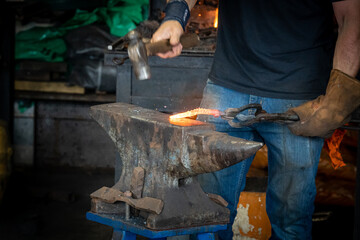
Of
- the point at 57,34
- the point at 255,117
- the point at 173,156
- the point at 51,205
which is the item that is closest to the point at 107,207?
the point at 173,156

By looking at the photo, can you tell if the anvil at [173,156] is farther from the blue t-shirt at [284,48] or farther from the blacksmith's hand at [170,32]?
the blue t-shirt at [284,48]

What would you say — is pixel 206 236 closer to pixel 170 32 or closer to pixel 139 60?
pixel 139 60

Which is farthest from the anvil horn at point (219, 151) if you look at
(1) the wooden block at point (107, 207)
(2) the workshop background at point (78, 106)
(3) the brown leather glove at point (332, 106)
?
(2) the workshop background at point (78, 106)

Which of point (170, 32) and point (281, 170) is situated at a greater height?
point (170, 32)

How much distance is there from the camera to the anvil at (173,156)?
1.53 metres

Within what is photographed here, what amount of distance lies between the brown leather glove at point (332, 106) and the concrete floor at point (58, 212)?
1853 millimetres

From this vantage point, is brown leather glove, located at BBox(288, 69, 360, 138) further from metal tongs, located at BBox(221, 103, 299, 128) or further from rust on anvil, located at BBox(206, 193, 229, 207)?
rust on anvil, located at BBox(206, 193, 229, 207)

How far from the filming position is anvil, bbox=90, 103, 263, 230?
153 centimetres

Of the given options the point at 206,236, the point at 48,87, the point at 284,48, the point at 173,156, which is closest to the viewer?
the point at 173,156

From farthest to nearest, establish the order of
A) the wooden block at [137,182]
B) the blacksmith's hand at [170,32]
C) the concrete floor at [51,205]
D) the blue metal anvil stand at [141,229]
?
the concrete floor at [51,205], the blacksmith's hand at [170,32], the wooden block at [137,182], the blue metal anvil stand at [141,229]

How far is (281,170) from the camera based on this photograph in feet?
6.92

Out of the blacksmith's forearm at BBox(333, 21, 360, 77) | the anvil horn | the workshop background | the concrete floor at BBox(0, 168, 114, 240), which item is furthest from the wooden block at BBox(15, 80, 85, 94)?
the anvil horn

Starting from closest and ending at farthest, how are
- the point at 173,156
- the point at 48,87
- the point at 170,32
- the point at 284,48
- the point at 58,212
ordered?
the point at 173,156 → the point at 170,32 → the point at 284,48 → the point at 58,212 → the point at 48,87

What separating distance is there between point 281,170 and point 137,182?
0.76m
